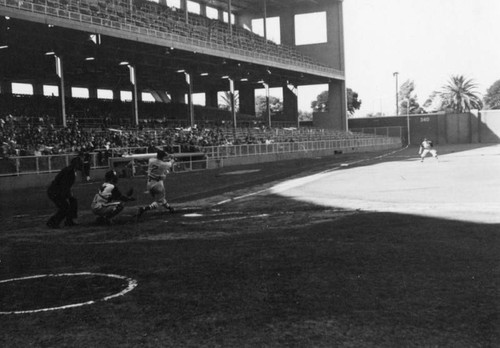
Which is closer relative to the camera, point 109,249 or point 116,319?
point 116,319

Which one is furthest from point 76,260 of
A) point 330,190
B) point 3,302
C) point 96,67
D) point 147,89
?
point 147,89

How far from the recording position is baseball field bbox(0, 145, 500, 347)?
5027 millimetres

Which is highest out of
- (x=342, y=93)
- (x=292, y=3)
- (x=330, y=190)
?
(x=292, y=3)

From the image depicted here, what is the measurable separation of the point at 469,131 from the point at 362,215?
8112cm

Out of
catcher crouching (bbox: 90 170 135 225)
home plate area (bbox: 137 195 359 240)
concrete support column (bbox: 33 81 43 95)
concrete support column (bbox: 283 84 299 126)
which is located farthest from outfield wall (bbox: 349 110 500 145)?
catcher crouching (bbox: 90 170 135 225)

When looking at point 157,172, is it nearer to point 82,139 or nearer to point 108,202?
point 108,202

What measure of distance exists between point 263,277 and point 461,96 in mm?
120129

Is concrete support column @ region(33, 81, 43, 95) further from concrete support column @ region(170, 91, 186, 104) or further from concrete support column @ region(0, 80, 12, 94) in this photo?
concrete support column @ region(170, 91, 186, 104)

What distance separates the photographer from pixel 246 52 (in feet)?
173

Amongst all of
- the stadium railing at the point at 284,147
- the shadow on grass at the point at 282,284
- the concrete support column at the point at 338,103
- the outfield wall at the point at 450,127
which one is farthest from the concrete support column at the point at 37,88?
the shadow on grass at the point at 282,284

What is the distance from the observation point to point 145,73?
5816cm

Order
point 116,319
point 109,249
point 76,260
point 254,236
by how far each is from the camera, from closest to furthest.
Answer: point 116,319, point 76,260, point 109,249, point 254,236

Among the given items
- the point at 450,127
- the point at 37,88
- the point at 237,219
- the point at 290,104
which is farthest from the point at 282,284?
the point at 450,127

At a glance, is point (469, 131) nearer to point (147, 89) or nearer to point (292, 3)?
point (292, 3)
